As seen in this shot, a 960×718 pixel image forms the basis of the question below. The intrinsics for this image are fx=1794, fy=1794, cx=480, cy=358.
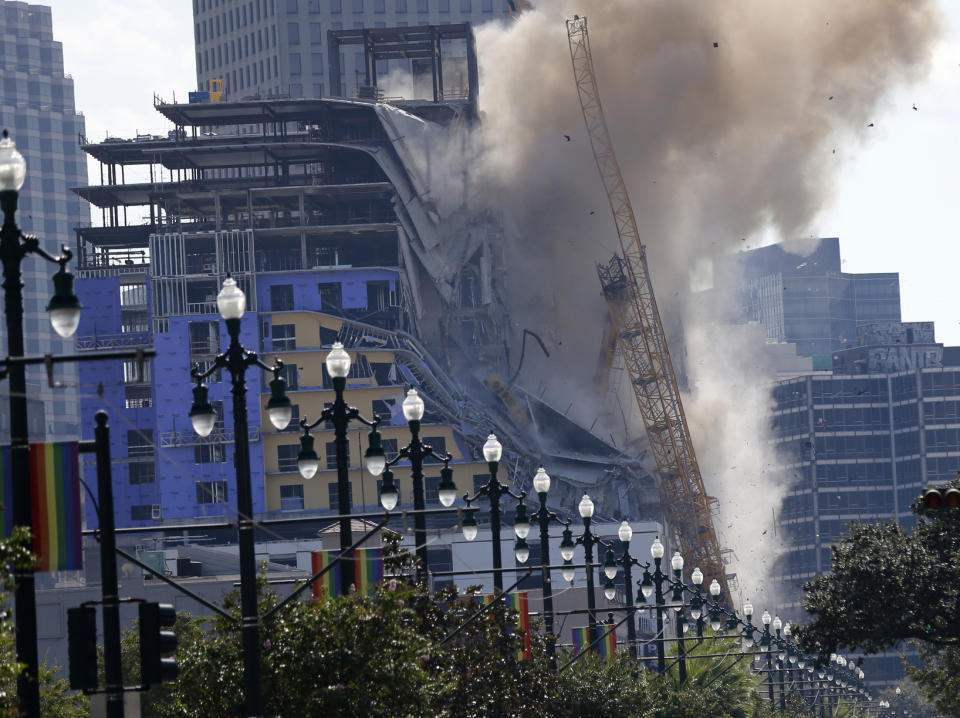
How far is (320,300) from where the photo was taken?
181875 millimetres

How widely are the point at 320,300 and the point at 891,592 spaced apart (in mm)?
128158

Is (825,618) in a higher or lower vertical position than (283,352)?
lower

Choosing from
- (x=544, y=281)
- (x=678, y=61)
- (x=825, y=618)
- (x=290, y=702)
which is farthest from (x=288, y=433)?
(x=290, y=702)

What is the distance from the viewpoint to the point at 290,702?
2877 centimetres

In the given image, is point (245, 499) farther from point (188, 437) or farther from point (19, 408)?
point (188, 437)

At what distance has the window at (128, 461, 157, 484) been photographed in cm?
18275

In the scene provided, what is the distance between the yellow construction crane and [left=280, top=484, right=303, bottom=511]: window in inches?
1418

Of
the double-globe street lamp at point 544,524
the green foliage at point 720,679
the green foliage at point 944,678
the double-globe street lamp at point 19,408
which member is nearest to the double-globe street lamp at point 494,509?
the double-globe street lamp at point 544,524

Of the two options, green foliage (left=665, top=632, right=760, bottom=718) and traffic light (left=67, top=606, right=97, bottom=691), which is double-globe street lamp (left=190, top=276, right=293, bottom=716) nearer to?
traffic light (left=67, top=606, right=97, bottom=691)

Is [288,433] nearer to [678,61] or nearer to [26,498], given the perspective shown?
[678,61]

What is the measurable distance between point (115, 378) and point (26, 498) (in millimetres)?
172046

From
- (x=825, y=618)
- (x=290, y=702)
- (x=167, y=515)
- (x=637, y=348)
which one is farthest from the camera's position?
(x=637, y=348)

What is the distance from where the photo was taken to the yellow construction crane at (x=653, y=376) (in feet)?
605

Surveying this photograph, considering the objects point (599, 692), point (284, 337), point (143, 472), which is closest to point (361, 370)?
point (284, 337)
